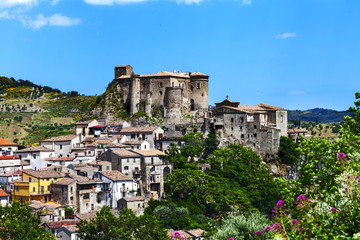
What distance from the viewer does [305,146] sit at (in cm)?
2188

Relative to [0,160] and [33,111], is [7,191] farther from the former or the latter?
[33,111]

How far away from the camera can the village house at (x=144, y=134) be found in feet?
248

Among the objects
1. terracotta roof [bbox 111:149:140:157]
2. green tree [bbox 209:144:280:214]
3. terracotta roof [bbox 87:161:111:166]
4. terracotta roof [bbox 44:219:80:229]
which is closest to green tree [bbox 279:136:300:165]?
green tree [bbox 209:144:280:214]

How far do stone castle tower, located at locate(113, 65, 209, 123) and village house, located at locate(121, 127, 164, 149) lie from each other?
6207 millimetres

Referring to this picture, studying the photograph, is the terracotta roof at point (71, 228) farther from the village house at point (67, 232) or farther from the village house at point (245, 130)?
the village house at point (245, 130)

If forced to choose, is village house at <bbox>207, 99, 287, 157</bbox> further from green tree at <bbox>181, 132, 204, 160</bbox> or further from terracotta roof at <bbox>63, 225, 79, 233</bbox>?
terracotta roof at <bbox>63, 225, 79, 233</bbox>

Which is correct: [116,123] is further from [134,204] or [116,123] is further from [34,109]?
[34,109]

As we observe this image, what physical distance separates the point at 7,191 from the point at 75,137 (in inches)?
603

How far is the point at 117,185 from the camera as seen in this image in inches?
2518

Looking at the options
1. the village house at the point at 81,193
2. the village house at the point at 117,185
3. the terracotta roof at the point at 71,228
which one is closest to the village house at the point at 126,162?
the village house at the point at 117,185

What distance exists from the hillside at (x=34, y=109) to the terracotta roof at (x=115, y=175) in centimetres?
3711

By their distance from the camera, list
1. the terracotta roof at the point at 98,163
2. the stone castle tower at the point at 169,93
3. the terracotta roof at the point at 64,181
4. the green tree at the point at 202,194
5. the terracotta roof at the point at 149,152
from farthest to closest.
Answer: the stone castle tower at the point at 169,93 < the terracotta roof at the point at 149,152 < the terracotta roof at the point at 98,163 < the green tree at the point at 202,194 < the terracotta roof at the point at 64,181

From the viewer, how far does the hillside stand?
114 meters

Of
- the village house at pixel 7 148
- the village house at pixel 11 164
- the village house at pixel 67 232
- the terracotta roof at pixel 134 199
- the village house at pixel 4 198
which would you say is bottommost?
the village house at pixel 67 232
